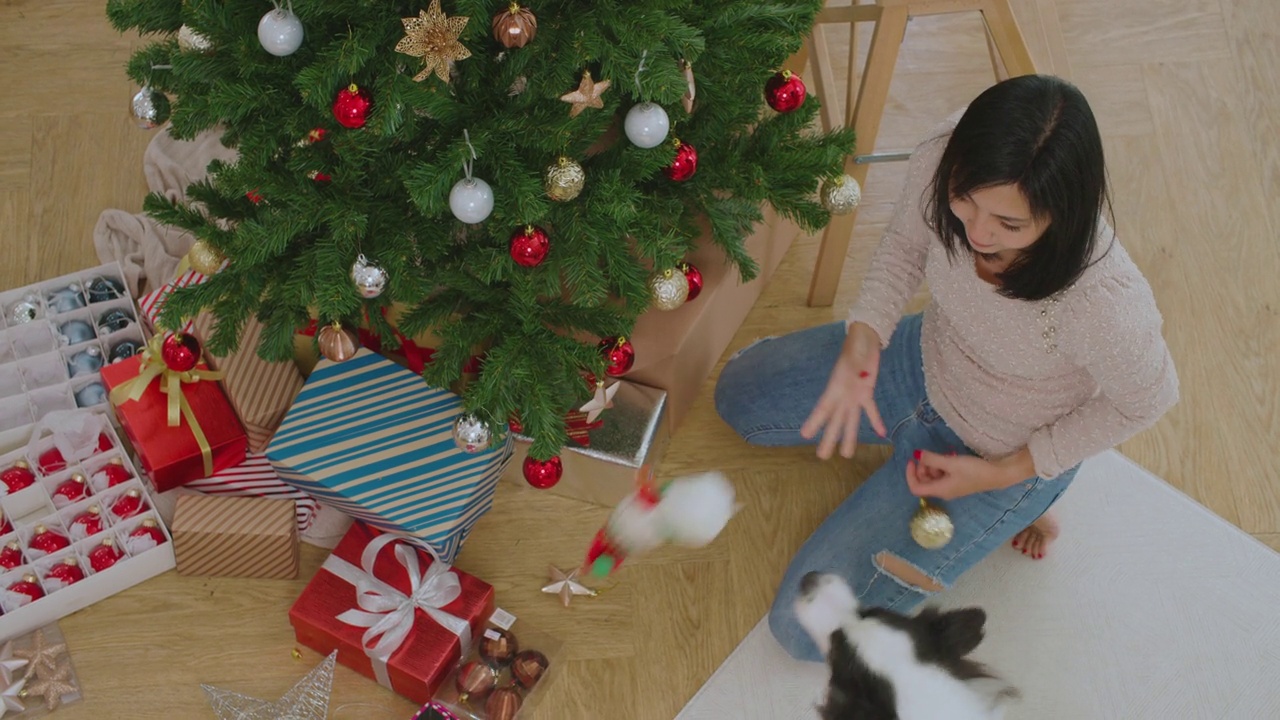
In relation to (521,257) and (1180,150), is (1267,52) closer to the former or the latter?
(1180,150)

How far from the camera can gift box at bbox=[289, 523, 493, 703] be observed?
4.82 feet

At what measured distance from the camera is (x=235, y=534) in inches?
60.5

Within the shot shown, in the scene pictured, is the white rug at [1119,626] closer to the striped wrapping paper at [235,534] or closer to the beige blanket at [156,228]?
the striped wrapping paper at [235,534]

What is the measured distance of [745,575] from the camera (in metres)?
1.61

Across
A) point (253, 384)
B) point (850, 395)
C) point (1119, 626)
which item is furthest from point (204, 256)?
point (1119, 626)

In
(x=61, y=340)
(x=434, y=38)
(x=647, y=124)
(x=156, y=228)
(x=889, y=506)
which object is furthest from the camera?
(x=156, y=228)

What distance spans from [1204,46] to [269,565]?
1.88 meters

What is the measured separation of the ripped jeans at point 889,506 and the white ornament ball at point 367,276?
2.07 feet

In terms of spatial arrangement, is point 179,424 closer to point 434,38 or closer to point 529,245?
point 529,245

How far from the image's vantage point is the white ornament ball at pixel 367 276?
1.21 m

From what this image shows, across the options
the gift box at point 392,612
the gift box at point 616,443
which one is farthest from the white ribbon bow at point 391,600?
the gift box at point 616,443

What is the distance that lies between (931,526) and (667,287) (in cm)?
46

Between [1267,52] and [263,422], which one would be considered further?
[1267,52]

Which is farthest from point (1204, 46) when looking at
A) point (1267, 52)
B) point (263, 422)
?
point (263, 422)
